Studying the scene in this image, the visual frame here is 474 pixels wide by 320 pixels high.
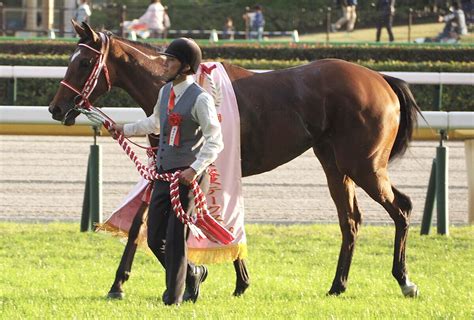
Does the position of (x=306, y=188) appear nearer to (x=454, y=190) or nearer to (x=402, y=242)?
(x=454, y=190)

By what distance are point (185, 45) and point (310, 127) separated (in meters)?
1.57

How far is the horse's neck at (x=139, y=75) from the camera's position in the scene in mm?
7301

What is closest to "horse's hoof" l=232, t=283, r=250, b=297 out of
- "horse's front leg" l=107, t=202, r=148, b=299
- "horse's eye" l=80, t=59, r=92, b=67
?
"horse's front leg" l=107, t=202, r=148, b=299

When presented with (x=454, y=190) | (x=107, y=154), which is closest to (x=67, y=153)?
(x=107, y=154)

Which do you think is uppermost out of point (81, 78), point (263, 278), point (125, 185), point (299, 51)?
point (81, 78)

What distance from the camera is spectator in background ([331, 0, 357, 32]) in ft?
107

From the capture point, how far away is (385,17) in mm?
30625

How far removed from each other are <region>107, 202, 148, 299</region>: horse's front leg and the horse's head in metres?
0.69

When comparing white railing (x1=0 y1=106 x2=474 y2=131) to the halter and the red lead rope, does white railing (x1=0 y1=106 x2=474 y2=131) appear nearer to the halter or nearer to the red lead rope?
the halter

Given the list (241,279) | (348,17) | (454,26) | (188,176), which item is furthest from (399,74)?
(348,17)

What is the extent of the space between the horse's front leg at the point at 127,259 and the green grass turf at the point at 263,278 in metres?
0.08

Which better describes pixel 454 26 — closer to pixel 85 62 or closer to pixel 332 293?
pixel 332 293

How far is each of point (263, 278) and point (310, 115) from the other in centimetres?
113

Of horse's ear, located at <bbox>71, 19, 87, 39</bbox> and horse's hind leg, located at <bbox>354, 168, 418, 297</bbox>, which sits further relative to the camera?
horse's hind leg, located at <bbox>354, 168, 418, 297</bbox>
